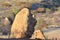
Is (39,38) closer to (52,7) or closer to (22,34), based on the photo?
(22,34)

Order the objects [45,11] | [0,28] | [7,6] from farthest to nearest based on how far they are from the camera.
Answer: [7,6] < [45,11] < [0,28]

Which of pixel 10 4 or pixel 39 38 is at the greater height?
pixel 10 4

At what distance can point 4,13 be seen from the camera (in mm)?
39188

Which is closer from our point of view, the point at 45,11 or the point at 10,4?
the point at 45,11

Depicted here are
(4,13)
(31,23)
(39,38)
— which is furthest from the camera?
(4,13)

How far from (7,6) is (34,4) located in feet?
12.0

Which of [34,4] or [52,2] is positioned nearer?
[34,4]

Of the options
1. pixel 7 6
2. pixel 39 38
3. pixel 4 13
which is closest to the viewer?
pixel 39 38

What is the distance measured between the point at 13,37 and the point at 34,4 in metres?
29.0

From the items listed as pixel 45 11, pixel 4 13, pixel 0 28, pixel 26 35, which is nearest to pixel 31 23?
pixel 26 35

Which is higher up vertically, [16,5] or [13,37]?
[16,5]

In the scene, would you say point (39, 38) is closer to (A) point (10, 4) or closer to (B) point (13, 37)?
(B) point (13, 37)

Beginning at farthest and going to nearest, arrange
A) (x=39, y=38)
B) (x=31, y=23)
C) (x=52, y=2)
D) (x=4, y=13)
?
(x=52, y=2) → (x=4, y=13) → (x=31, y=23) → (x=39, y=38)

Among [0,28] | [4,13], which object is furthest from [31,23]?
[4,13]
